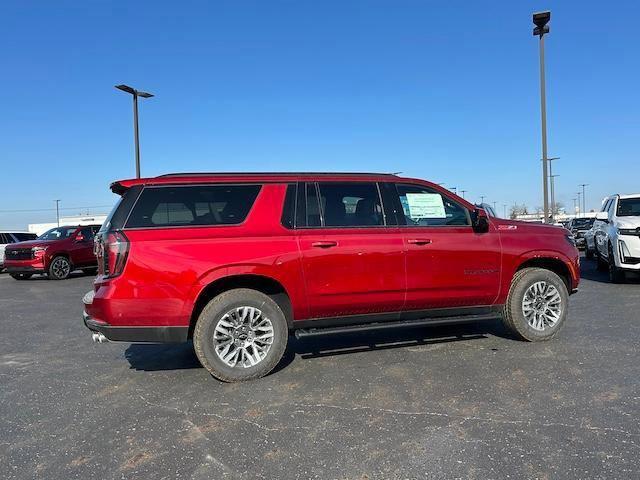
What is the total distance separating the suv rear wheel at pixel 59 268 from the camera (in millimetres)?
16047

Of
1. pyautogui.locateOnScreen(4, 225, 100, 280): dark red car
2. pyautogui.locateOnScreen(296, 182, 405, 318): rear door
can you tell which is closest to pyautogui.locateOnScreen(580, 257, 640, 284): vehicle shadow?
pyautogui.locateOnScreen(296, 182, 405, 318): rear door

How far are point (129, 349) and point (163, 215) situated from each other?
233 centimetres

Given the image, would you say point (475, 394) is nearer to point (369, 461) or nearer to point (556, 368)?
point (556, 368)

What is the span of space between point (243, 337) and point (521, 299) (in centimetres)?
315

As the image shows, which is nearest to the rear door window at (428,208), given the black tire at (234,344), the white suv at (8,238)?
the black tire at (234,344)

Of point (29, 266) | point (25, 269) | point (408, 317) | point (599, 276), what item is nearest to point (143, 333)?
point (408, 317)

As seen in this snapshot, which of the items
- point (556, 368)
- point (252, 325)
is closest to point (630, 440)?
point (556, 368)

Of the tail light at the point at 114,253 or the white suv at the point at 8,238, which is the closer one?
the tail light at the point at 114,253

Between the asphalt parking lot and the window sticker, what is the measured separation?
1.49 metres

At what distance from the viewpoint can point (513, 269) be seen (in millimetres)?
5742

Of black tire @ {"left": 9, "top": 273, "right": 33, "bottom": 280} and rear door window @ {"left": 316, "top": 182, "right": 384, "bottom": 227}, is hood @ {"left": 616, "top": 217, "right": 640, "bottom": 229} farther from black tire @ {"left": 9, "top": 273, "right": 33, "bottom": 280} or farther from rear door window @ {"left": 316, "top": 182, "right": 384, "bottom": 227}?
black tire @ {"left": 9, "top": 273, "right": 33, "bottom": 280}

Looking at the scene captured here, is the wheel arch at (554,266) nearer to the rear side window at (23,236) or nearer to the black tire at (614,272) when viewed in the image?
the black tire at (614,272)

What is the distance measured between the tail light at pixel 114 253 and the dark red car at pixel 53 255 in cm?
1264

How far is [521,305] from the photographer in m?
5.75
